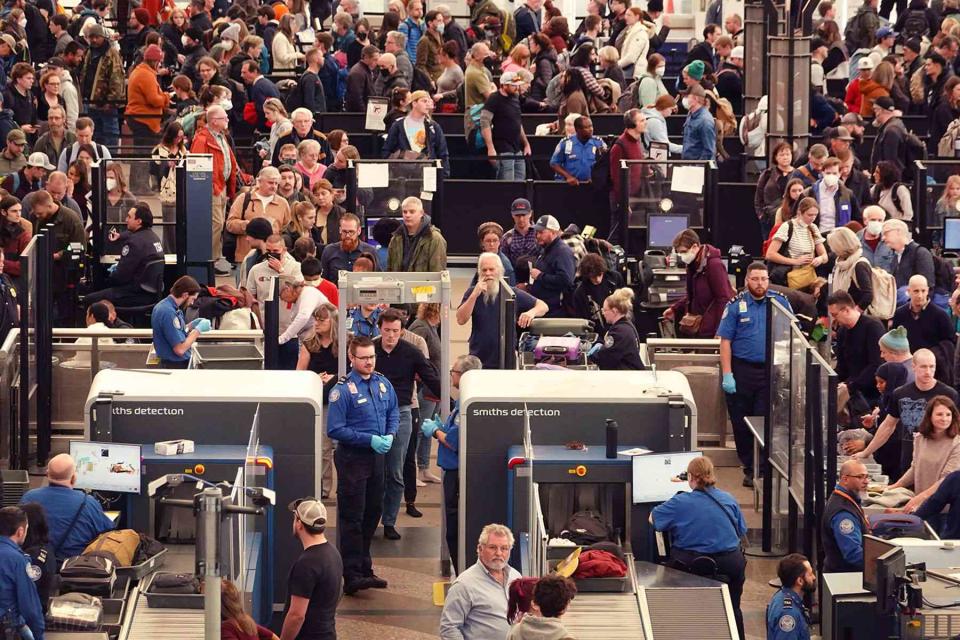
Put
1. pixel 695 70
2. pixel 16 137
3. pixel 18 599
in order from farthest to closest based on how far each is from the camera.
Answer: pixel 695 70 < pixel 16 137 < pixel 18 599

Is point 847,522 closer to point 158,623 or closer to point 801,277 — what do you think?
point 158,623

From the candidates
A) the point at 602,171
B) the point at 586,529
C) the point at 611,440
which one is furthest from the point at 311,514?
the point at 602,171

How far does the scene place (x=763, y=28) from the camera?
966 inches

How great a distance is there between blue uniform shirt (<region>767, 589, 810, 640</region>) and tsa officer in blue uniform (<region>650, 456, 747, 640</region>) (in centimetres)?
66

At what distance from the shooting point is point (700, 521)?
1191cm

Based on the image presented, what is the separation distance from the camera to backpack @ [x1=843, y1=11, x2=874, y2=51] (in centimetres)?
2917

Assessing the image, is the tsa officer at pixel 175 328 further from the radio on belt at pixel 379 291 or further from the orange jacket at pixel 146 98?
the orange jacket at pixel 146 98

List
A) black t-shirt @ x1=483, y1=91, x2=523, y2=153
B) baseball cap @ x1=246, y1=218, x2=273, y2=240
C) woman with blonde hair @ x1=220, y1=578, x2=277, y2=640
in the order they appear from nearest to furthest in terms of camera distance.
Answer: woman with blonde hair @ x1=220, y1=578, x2=277, y2=640 < baseball cap @ x1=246, y1=218, x2=273, y2=240 < black t-shirt @ x1=483, y1=91, x2=523, y2=153

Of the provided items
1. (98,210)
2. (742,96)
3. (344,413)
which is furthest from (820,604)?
(742,96)

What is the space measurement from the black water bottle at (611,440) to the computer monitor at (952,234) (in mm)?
8952

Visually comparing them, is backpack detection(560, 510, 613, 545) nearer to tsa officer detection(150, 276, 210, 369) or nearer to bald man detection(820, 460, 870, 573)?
bald man detection(820, 460, 870, 573)

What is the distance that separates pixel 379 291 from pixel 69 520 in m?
3.51

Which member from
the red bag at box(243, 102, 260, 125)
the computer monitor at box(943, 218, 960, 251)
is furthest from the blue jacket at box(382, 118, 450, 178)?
the computer monitor at box(943, 218, 960, 251)

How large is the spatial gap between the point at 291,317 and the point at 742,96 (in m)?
11.5
